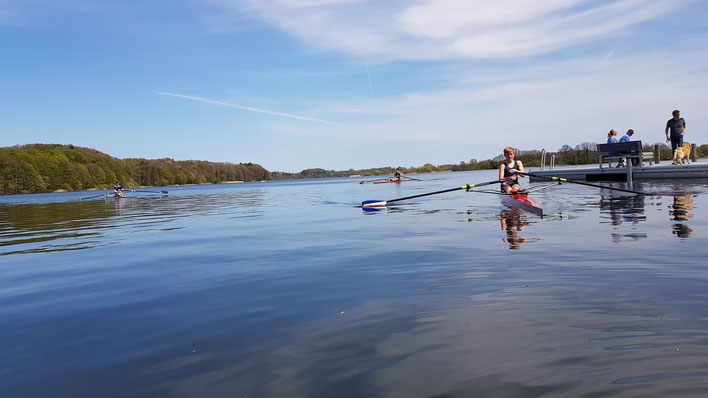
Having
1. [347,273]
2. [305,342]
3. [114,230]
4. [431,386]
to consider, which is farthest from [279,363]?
[114,230]

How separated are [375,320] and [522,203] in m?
11.2

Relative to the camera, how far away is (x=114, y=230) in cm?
1492

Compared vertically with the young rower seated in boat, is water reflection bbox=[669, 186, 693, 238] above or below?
below

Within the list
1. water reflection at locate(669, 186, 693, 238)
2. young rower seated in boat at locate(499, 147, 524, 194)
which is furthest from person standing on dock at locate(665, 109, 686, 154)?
young rower seated in boat at locate(499, 147, 524, 194)

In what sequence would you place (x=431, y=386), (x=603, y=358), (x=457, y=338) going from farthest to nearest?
(x=457, y=338), (x=603, y=358), (x=431, y=386)

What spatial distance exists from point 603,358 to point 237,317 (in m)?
3.43

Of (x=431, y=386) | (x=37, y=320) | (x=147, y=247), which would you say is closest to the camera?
(x=431, y=386)

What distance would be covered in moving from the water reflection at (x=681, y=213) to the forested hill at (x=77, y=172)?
13653 cm

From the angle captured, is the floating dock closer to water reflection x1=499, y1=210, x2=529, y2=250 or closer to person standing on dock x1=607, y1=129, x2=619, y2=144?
person standing on dock x1=607, y1=129, x2=619, y2=144

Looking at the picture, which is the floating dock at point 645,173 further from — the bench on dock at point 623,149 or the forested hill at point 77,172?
the forested hill at point 77,172

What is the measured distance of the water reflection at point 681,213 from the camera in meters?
8.44

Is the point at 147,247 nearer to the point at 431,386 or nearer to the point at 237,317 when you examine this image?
the point at 237,317

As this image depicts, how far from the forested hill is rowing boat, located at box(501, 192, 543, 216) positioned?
13208cm

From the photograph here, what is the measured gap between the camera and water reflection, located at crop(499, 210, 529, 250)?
8517 mm
